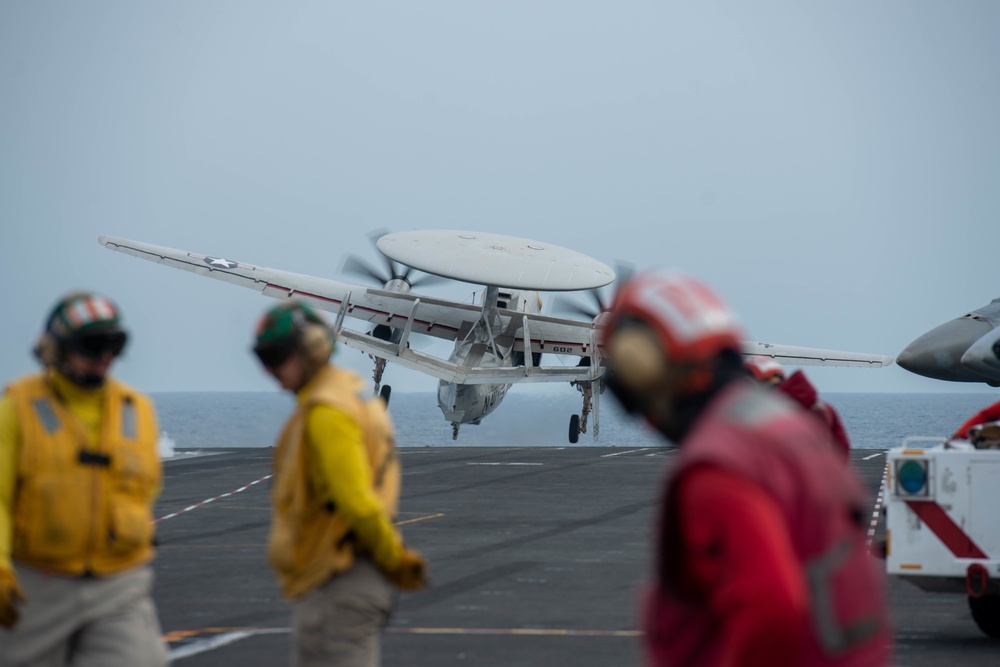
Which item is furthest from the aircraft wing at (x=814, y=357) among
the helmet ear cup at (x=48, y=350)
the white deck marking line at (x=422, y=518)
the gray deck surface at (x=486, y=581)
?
the helmet ear cup at (x=48, y=350)

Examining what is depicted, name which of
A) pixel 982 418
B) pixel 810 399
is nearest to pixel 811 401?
pixel 810 399

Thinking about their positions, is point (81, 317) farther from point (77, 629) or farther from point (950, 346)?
point (950, 346)

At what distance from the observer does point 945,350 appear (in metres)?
21.9

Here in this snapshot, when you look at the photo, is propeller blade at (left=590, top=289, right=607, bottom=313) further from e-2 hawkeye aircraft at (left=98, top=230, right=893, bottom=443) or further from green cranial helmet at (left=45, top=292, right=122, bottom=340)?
green cranial helmet at (left=45, top=292, right=122, bottom=340)

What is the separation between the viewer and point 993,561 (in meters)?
8.95

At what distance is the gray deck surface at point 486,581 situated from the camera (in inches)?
368

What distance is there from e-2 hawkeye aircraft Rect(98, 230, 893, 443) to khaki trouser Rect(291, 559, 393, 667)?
91.6 feet

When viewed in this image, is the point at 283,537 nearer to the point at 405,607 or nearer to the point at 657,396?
the point at 657,396

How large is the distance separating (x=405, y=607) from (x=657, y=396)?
8554mm

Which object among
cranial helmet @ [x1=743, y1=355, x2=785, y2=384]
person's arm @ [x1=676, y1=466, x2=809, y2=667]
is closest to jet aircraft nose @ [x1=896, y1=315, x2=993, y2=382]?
cranial helmet @ [x1=743, y1=355, x2=785, y2=384]

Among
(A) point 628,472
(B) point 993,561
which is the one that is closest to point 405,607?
(B) point 993,561

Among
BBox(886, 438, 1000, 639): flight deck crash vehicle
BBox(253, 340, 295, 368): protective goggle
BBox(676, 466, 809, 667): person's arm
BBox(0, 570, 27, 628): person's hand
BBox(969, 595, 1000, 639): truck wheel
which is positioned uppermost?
BBox(253, 340, 295, 368): protective goggle

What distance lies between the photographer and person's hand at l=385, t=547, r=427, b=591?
17.0 feet

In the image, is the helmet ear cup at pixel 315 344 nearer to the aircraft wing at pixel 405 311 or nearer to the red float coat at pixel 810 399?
the red float coat at pixel 810 399
